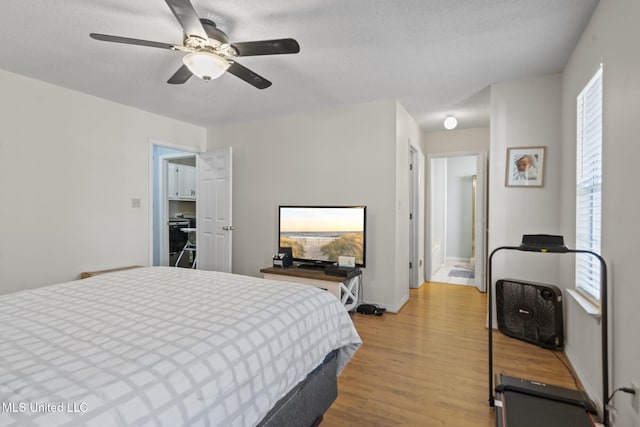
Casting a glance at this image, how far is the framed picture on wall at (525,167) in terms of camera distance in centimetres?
299

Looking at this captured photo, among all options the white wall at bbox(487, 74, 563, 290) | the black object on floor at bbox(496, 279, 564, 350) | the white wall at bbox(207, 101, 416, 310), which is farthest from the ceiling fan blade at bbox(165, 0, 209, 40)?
the black object on floor at bbox(496, 279, 564, 350)

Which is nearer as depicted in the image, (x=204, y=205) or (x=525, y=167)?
(x=525, y=167)

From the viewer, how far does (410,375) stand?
233 centimetres

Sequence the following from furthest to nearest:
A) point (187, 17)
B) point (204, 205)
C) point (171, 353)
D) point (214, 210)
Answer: point (204, 205), point (214, 210), point (187, 17), point (171, 353)

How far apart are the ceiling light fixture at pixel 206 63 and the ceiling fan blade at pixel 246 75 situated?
0.12 m

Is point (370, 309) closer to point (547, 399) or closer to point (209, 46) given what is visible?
point (547, 399)

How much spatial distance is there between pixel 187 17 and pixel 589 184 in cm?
275

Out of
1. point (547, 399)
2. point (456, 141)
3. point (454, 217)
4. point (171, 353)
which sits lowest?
point (547, 399)

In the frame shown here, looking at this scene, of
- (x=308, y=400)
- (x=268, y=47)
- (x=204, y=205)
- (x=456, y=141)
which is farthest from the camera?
(x=456, y=141)

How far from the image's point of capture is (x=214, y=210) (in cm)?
472

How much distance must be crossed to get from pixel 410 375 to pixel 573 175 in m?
2.02

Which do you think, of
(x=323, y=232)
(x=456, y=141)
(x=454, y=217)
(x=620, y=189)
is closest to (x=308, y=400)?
A: (x=620, y=189)

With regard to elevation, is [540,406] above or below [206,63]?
below

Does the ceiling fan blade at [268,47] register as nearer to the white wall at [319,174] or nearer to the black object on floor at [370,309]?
the white wall at [319,174]
